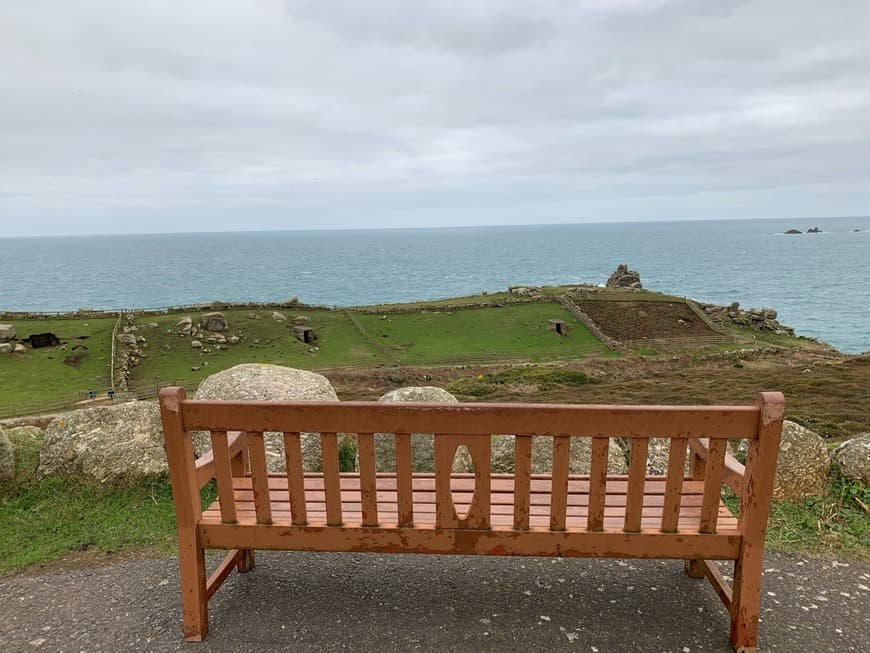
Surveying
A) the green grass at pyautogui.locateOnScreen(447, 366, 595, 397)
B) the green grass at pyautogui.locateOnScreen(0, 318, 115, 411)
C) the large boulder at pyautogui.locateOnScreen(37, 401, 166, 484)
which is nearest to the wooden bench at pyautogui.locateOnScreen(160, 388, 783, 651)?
the large boulder at pyautogui.locateOnScreen(37, 401, 166, 484)

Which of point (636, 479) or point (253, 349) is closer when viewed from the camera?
Result: point (636, 479)

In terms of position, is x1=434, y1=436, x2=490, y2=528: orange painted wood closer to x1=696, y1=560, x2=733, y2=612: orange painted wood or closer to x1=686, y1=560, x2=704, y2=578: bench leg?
x1=696, y1=560, x2=733, y2=612: orange painted wood

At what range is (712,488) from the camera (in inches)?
144

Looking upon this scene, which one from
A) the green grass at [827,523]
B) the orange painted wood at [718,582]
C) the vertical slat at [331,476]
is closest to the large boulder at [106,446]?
the vertical slat at [331,476]

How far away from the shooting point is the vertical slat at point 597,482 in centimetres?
366

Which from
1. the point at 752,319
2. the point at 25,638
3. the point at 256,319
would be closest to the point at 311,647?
the point at 25,638

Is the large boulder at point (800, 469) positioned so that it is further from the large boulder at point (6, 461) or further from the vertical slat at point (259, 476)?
the large boulder at point (6, 461)

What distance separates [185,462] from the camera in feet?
12.6

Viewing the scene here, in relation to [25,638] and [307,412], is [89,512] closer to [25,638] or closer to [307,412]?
[25,638]

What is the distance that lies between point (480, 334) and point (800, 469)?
46.8 metres

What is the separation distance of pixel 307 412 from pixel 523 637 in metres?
2.14

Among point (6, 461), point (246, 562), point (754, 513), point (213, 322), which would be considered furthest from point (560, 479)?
point (213, 322)

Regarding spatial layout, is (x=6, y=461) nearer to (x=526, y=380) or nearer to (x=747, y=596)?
(x=747, y=596)

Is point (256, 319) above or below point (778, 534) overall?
below
